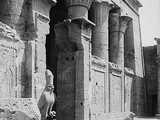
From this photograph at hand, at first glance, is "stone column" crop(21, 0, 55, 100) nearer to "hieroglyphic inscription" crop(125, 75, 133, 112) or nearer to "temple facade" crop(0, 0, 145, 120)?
"temple facade" crop(0, 0, 145, 120)

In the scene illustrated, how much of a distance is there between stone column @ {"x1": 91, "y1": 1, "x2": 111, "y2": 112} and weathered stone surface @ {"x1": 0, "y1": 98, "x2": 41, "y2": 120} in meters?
10.8

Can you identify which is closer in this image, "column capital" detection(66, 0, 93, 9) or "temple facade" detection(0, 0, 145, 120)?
A: "temple facade" detection(0, 0, 145, 120)

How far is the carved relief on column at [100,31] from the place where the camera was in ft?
53.7

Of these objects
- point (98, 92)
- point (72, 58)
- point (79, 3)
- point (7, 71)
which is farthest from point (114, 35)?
point (7, 71)

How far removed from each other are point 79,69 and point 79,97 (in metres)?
1.14

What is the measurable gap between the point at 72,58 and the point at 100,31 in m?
4.37

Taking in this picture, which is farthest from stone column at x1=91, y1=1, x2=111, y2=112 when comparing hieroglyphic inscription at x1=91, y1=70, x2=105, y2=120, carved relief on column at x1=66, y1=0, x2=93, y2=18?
carved relief on column at x1=66, y1=0, x2=93, y2=18

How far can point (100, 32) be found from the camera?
16562 mm

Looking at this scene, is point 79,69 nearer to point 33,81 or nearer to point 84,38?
point 84,38

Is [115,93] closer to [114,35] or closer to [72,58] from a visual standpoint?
[114,35]

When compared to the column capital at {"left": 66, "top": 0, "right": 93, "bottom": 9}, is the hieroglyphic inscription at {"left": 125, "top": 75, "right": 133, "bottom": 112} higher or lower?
lower

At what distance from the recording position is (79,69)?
12477mm

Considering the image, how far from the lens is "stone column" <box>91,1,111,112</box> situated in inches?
642

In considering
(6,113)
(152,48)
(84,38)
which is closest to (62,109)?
(84,38)
